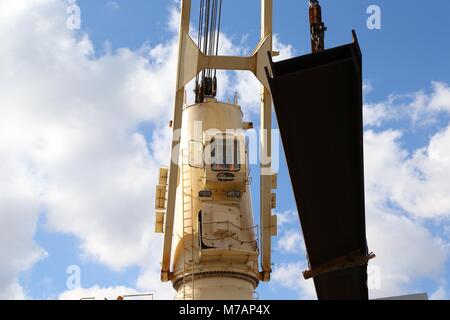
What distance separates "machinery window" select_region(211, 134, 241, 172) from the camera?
17.6 m

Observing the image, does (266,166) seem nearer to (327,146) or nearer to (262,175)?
(262,175)

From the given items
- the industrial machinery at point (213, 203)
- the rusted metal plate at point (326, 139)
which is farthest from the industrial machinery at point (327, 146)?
the industrial machinery at point (213, 203)

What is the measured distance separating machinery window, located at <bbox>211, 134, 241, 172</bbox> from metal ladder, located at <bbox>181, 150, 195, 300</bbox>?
126cm

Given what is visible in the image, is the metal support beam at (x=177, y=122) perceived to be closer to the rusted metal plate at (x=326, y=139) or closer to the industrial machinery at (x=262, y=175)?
the industrial machinery at (x=262, y=175)

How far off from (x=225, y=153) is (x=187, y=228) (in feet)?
7.92

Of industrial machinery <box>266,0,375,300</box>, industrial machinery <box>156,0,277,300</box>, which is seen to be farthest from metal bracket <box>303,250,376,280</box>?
industrial machinery <box>156,0,277,300</box>

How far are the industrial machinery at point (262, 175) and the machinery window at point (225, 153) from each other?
0.09 feet

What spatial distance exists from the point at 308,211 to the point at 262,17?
10.8m

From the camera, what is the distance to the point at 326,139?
8008 mm

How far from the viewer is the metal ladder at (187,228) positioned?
17406 mm

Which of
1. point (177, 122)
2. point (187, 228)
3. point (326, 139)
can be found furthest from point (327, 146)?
point (187, 228)
